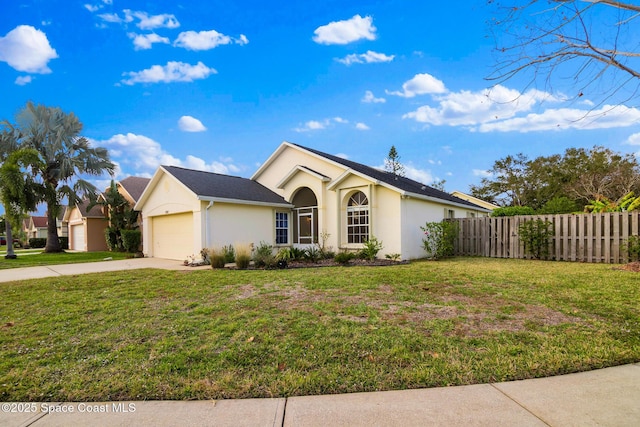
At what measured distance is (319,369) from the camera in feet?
11.0

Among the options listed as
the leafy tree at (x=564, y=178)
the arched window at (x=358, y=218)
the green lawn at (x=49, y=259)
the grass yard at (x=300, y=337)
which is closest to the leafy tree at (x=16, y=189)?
the green lawn at (x=49, y=259)

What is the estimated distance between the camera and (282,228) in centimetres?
1728

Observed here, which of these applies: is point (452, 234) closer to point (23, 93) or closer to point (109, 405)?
point (109, 405)

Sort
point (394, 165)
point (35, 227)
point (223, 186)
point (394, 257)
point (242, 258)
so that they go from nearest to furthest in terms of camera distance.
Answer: point (242, 258), point (394, 257), point (223, 186), point (394, 165), point (35, 227)

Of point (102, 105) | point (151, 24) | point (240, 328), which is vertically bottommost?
point (240, 328)

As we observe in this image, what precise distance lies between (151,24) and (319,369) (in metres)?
13.4

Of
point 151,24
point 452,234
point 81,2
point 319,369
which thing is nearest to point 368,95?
point 452,234

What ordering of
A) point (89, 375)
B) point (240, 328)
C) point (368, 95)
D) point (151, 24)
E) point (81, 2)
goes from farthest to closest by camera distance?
1. point (368, 95)
2. point (151, 24)
3. point (81, 2)
4. point (240, 328)
5. point (89, 375)

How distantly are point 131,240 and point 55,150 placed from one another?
8.65 metres

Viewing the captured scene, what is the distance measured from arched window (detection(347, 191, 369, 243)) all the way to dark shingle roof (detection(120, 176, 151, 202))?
16.3 m

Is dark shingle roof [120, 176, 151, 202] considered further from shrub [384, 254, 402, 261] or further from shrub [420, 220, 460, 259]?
shrub [420, 220, 460, 259]

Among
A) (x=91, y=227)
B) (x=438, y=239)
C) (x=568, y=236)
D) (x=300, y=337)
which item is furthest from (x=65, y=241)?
(x=568, y=236)

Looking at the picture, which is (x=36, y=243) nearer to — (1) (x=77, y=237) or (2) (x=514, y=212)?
(1) (x=77, y=237)

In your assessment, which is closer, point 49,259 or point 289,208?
Result: point 289,208
